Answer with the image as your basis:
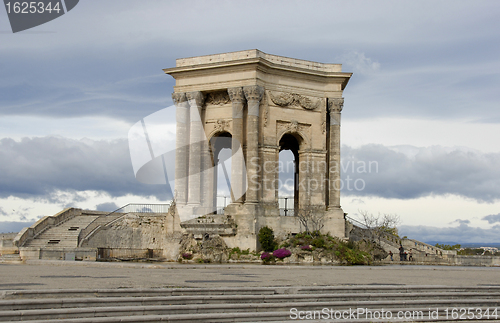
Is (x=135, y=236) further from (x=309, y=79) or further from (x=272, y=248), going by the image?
(x=309, y=79)

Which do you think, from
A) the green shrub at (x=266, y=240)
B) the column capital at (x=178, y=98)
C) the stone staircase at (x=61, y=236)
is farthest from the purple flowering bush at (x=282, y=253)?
the column capital at (x=178, y=98)

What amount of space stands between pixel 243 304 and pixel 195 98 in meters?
31.9

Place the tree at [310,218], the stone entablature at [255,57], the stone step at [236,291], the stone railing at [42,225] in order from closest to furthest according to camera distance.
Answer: the stone step at [236,291] → the stone railing at [42,225] → the tree at [310,218] → the stone entablature at [255,57]

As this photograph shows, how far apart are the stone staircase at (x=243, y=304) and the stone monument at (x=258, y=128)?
2457 cm

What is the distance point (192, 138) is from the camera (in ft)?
149

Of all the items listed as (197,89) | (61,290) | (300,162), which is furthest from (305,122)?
(61,290)

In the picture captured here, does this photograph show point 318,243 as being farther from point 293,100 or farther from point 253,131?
point 293,100

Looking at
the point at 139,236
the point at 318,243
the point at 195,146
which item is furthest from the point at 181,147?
the point at 318,243

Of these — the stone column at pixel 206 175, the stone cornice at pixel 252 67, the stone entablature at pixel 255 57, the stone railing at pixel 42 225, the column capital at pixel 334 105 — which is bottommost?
the stone railing at pixel 42 225

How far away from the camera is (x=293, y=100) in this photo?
45688 mm

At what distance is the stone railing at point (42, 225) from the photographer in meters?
39.4

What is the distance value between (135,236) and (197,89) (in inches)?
536

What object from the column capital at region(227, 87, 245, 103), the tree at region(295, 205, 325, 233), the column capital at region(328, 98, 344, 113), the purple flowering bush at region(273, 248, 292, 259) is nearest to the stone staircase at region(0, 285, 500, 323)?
the purple flowering bush at region(273, 248, 292, 259)

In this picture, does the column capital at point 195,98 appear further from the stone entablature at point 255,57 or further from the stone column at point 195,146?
the stone entablature at point 255,57
